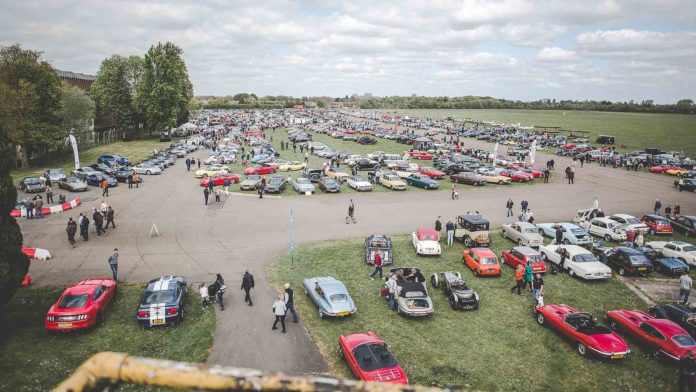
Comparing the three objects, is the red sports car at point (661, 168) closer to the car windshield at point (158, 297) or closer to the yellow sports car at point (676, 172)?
the yellow sports car at point (676, 172)

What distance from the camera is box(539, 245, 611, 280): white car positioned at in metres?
22.7

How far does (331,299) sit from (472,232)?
1313 cm

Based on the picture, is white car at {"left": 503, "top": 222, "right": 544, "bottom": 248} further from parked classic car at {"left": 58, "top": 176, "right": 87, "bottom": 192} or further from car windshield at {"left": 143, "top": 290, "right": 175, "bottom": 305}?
parked classic car at {"left": 58, "top": 176, "right": 87, "bottom": 192}

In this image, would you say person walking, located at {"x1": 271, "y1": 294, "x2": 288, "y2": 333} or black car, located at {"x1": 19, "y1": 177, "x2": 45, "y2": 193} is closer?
person walking, located at {"x1": 271, "y1": 294, "x2": 288, "y2": 333}

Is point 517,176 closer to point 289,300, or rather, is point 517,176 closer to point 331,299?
point 331,299

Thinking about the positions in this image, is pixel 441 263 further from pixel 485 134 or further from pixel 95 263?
pixel 485 134

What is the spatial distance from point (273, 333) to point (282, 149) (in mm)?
60340

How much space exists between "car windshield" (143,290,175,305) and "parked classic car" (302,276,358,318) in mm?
5778

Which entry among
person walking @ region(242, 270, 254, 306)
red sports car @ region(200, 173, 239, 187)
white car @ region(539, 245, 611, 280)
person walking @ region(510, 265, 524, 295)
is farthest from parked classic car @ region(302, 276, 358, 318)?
red sports car @ region(200, 173, 239, 187)

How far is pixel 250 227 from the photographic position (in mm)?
30016

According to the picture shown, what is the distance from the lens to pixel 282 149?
74.9m

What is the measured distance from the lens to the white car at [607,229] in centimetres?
2936

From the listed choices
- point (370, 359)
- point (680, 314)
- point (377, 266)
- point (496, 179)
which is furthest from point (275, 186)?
point (680, 314)

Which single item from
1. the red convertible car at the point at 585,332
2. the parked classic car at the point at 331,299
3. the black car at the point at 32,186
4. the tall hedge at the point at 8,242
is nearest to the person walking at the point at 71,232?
the tall hedge at the point at 8,242
